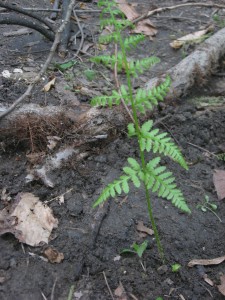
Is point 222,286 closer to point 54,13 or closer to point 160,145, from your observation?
point 160,145

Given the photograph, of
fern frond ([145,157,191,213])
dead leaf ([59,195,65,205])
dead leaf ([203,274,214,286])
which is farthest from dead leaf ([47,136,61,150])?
dead leaf ([203,274,214,286])

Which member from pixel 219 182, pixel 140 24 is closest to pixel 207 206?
pixel 219 182

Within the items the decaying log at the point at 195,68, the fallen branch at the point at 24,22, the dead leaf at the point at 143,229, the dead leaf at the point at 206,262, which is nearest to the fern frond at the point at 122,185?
the dead leaf at the point at 143,229

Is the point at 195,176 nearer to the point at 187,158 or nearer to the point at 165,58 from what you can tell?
the point at 187,158

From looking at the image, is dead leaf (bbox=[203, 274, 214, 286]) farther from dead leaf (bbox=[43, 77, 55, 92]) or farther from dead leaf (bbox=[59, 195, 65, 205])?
dead leaf (bbox=[43, 77, 55, 92])

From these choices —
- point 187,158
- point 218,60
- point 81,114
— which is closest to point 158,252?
point 187,158

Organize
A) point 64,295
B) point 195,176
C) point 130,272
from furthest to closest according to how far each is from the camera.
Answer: point 195,176 < point 130,272 < point 64,295
